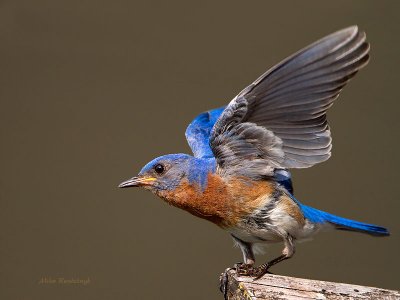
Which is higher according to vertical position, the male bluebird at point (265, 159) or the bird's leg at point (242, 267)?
the male bluebird at point (265, 159)

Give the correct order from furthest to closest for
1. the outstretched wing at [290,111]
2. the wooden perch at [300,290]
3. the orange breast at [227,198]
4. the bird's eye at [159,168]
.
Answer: the bird's eye at [159,168], the orange breast at [227,198], the outstretched wing at [290,111], the wooden perch at [300,290]

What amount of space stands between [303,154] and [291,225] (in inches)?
10.7

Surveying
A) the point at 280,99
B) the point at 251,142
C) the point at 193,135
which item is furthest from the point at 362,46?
the point at 193,135

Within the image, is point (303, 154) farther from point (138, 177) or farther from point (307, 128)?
point (138, 177)

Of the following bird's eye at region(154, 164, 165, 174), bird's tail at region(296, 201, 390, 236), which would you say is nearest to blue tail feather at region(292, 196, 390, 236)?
bird's tail at region(296, 201, 390, 236)

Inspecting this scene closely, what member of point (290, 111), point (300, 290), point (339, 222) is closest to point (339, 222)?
point (339, 222)

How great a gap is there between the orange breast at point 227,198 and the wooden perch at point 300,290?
512mm

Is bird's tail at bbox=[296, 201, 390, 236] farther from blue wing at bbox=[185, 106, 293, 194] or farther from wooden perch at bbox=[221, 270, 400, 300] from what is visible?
wooden perch at bbox=[221, 270, 400, 300]

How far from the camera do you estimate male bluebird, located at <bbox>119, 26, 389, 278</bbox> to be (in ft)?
6.35

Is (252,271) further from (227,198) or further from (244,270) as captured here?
(227,198)

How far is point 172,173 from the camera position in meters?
2.27

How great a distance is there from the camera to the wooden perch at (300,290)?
156cm

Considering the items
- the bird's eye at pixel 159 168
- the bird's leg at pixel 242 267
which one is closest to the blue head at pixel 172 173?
the bird's eye at pixel 159 168

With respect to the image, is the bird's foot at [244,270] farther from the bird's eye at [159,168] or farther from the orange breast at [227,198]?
the bird's eye at [159,168]
